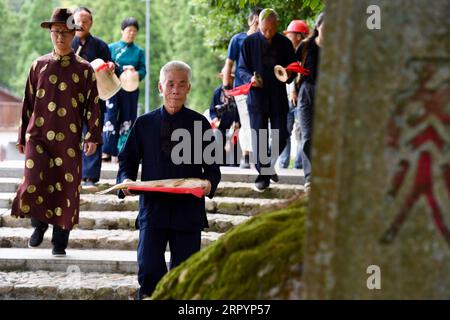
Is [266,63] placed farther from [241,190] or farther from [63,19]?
[63,19]

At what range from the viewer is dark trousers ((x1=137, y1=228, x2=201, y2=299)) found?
25.3 ft

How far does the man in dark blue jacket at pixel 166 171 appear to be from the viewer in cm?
765

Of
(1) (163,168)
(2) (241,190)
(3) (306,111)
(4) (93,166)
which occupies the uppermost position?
(3) (306,111)

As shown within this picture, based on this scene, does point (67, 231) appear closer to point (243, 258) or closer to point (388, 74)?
point (243, 258)

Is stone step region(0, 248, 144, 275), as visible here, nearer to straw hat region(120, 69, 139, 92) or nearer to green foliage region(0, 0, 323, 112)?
straw hat region(120, 69, 139, 92)

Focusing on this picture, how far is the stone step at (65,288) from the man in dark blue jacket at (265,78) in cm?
371

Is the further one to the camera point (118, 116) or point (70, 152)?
point (118, 116)

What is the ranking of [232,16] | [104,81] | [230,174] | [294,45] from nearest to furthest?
[104,81]
[230,174]
[294,45]
[232,16]

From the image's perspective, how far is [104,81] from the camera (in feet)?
40.9

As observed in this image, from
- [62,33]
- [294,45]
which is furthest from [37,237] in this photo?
[294,45]

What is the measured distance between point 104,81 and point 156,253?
5.05 meters

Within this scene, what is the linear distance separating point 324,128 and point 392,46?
32cm

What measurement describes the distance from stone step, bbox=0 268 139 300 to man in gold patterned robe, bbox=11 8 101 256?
557 millimetres
